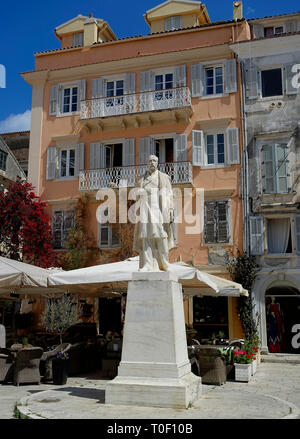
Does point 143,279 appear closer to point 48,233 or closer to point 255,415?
point 255,415

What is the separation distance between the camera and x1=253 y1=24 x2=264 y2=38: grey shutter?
19.7 meters

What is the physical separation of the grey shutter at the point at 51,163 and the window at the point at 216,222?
6.71 metres

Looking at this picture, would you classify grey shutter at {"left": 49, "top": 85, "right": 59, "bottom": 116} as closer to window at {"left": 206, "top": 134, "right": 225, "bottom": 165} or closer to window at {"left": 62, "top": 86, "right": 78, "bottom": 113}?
window at {"left": 62, "top": 86, "right": 78, "bottom": 113}

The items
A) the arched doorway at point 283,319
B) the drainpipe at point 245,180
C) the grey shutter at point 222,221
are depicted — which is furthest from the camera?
the grey shutter at point 222,221

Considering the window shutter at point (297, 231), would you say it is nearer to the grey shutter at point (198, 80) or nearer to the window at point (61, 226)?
the grey shutter at point (198, 80)

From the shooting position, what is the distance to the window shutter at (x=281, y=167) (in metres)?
17.7

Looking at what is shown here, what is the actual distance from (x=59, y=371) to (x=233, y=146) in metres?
11.7

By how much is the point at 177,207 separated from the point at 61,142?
19.7ft

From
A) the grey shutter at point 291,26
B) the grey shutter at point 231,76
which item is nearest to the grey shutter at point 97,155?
the grey shutter at point 231,76

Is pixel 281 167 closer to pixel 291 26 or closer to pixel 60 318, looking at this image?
pixel 291 26

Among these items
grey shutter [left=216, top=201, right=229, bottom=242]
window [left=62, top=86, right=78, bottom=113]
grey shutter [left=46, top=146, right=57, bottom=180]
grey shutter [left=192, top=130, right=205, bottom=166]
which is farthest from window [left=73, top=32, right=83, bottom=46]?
grey shutter [left=216, top=201, right=229, bottom=242]

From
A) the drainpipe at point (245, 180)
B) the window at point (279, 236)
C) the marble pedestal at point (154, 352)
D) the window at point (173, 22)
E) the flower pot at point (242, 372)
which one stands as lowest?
the flower pot at point (242, 372)

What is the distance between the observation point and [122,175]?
19125 millimetres

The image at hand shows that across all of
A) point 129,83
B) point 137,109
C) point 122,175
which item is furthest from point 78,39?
point 122,175
